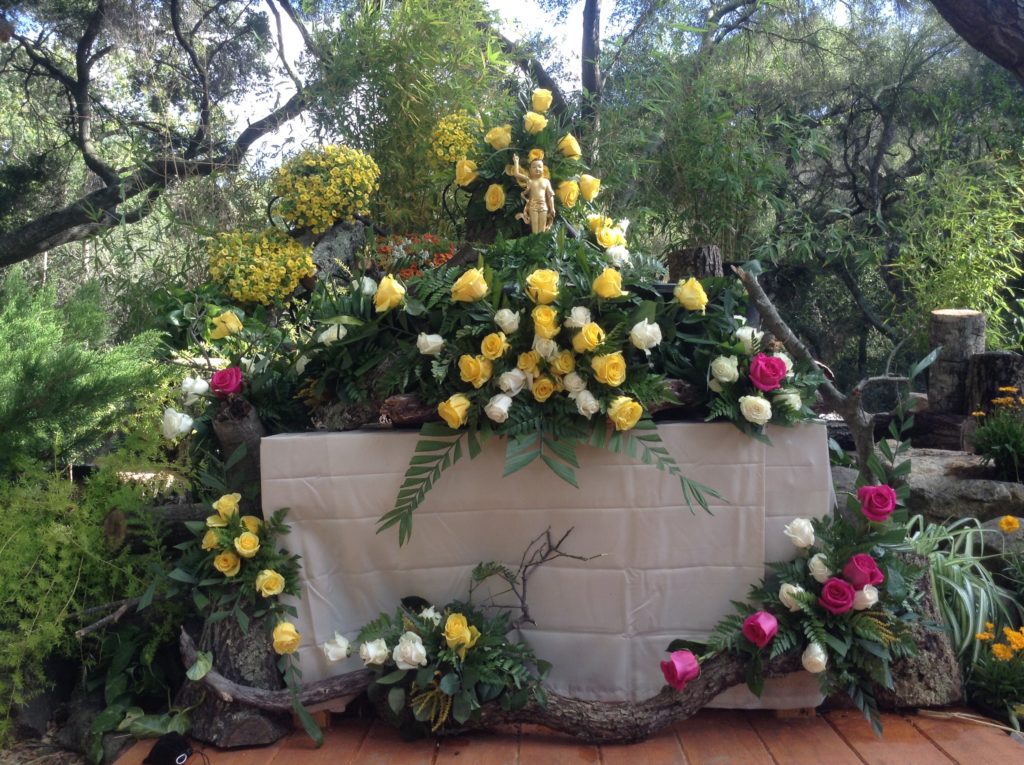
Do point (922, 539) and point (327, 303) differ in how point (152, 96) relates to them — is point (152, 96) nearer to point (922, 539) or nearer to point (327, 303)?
point (327, 303)

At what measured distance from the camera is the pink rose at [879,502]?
1846 millimetres

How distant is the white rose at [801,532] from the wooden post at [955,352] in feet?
10.3

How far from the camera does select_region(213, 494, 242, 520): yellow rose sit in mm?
1967

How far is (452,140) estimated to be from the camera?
Answer: 321 centimetres

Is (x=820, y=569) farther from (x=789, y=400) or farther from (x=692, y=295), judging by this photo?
(x=692, y=295)

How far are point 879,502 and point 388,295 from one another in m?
1.26

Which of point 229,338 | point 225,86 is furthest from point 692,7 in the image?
point 229,338

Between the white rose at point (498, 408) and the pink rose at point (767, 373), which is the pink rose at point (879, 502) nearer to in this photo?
the pink rose at point (767, 373)

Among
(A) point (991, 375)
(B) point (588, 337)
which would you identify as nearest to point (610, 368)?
(B) point (588, 337)

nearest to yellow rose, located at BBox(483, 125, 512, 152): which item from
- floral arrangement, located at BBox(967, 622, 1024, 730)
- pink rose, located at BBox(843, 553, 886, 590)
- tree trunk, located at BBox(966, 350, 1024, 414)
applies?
pink rose, located at BBox(843, 553, 886, 590)

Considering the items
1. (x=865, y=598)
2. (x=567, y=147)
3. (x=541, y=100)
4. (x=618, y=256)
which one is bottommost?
(x=865, y=598)

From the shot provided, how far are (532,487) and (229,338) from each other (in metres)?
1.19

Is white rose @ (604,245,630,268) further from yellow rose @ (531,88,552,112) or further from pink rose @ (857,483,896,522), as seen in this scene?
pink rose @ (857,483,896,522)

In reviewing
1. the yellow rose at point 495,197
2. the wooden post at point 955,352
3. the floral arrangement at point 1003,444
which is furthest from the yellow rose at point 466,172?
the wooden post at point 955,352
